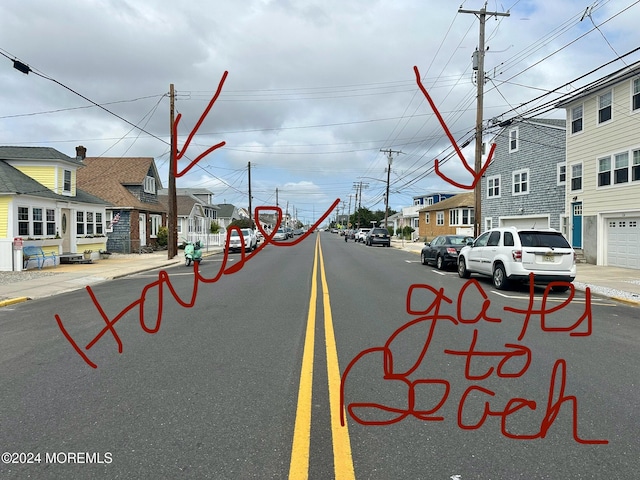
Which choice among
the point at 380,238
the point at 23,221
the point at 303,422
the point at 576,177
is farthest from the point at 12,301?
the point at 380,238

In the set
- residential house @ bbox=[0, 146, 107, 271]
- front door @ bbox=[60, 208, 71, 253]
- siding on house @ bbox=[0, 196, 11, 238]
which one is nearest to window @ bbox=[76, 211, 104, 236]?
residential house @ bbox=[0, 146, 107, 271]

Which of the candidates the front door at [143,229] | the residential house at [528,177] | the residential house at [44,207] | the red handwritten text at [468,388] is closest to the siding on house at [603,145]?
the residential house at [528,177]

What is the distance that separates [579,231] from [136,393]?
2494cm

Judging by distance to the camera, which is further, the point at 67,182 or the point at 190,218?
the point at 190,218

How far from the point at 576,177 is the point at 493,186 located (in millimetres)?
11449

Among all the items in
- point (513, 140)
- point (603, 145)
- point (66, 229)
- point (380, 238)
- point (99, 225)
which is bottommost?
point (380, 238)

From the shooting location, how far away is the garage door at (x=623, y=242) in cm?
2009

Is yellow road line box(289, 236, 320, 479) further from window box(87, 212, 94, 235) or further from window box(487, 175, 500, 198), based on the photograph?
window box(487, 175, 500, 198)

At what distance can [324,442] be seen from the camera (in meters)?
4.00

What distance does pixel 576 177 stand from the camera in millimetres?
24297

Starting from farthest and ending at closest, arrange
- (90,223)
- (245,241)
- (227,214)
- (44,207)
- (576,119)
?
(227,214), (245,241), (90,223), (576,119), (44,207)

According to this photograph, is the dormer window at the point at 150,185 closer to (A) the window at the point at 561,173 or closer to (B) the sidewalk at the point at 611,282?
(A) the window at the point at 561,173

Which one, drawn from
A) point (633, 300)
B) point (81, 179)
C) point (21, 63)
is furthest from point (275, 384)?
point (81, 179)

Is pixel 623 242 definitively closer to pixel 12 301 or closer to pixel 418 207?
pixel 12 301
